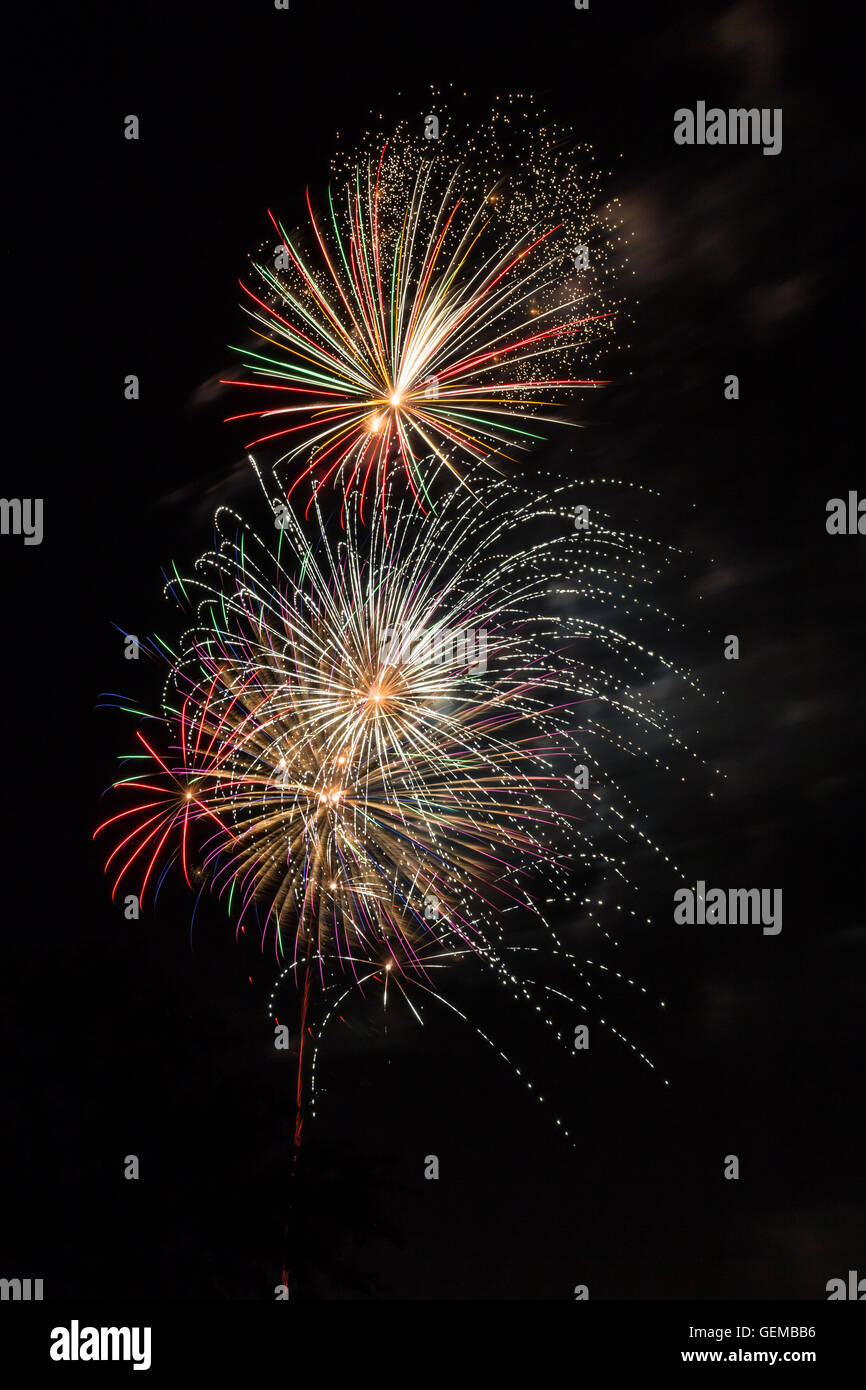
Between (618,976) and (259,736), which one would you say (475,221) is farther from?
(618,976)

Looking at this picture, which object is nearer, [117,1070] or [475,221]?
[475,221]

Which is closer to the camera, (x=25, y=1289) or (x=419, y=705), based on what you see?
(x=419, y=705)

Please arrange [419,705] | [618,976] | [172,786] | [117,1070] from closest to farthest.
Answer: [419,705]
[172,786]
[618,976]
[117,1070]

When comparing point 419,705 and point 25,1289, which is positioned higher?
point 419,705

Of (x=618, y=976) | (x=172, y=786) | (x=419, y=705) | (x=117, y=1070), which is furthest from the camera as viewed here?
(x=117, y=1070)

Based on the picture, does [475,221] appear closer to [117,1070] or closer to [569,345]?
[569,345]
